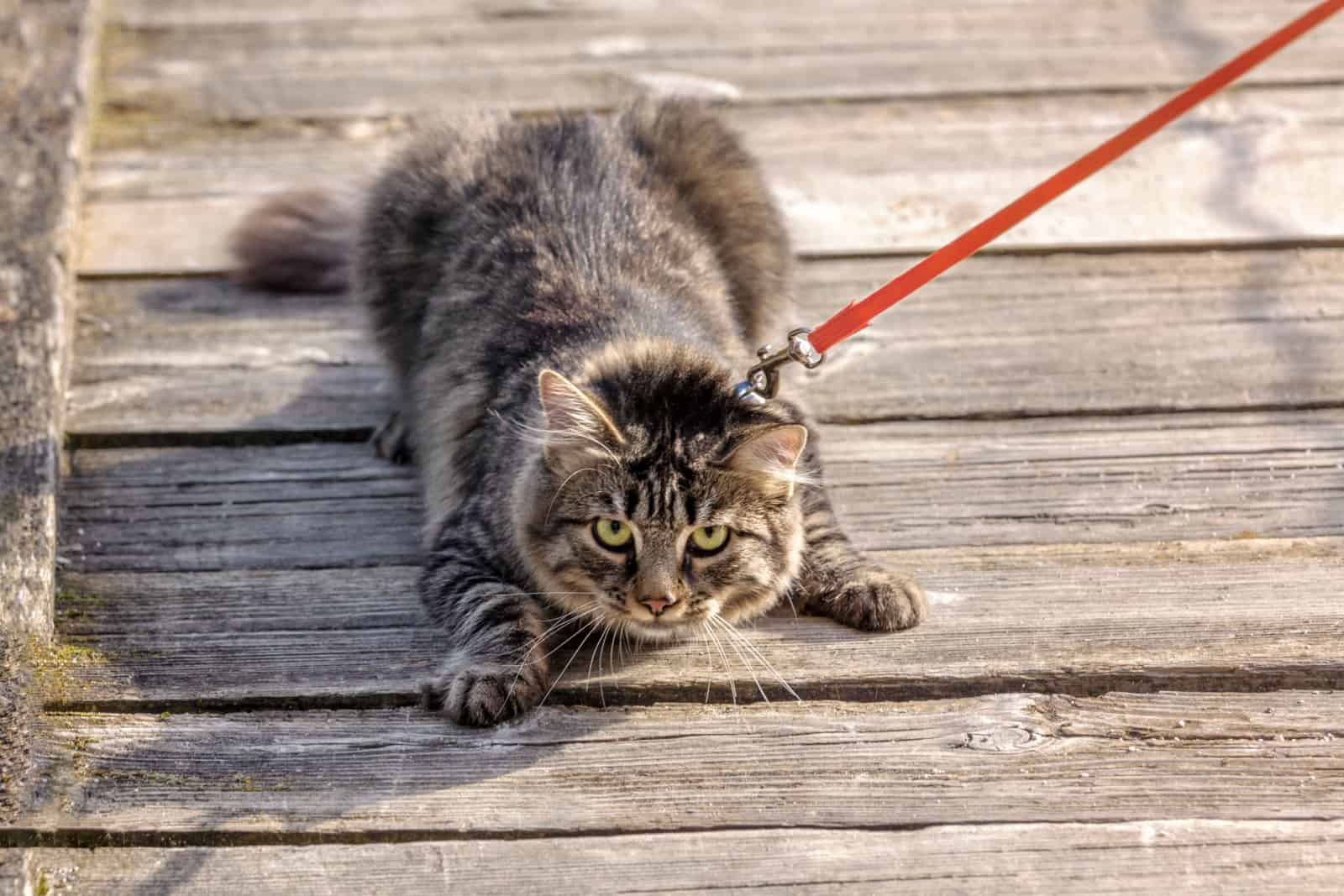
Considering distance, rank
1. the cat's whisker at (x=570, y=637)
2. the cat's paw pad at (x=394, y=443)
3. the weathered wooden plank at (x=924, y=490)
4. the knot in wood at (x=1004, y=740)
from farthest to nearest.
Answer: the cat's paw pad at (x=394, y=443) → the weathered wooden plank at (x=924, y=490) → the cat's whisker at (x=570, y=637) → the knot in wood at (x=1004, y=740)

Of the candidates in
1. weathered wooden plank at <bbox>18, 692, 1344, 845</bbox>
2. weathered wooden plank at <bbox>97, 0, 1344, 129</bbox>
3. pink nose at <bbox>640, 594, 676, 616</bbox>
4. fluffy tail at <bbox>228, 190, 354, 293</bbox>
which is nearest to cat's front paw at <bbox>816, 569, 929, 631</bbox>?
weathered wooden plank at <bbox>18, 692, 1344, 845</bbox>

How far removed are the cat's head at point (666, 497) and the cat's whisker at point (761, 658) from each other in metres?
0.03

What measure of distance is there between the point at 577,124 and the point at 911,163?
3.30ft

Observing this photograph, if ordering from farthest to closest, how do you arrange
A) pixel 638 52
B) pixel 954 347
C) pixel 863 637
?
pixel 638 52 < pixel 954 347 < pixel 863 637

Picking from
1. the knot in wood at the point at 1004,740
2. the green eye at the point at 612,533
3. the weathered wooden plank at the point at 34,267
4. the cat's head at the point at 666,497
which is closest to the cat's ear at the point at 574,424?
the cat's head at the point at 666,497

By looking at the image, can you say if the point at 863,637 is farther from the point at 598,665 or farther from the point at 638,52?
the point at 638,52

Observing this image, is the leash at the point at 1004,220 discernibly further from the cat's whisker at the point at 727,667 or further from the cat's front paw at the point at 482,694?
the cat's front paw at the point at 482,694

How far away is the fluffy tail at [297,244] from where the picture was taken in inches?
128

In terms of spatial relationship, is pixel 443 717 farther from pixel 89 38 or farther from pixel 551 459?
pixel 89 38

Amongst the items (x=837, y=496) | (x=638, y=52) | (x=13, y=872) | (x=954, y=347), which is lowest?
(x=13, y=872)

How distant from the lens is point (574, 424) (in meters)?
2.28

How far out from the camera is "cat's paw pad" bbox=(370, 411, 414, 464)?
284cm

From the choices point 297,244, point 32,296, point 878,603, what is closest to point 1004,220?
point 878,603

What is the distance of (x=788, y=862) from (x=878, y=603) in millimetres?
566
